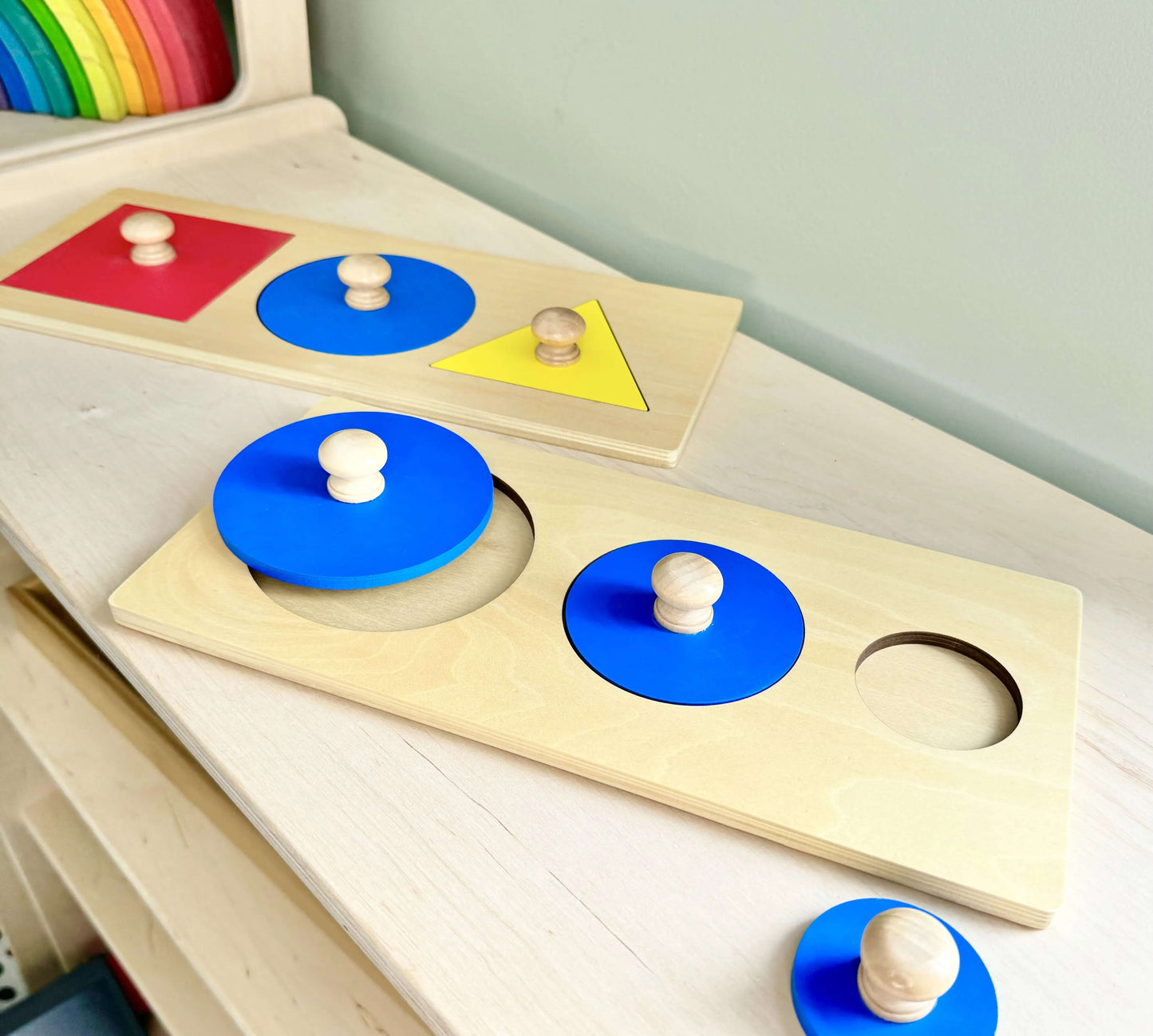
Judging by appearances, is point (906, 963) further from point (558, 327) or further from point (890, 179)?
point (890, 179)

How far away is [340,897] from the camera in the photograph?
1.46ft

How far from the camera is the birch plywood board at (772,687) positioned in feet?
1.53

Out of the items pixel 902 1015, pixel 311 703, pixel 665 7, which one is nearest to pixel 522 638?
pixel 311 703

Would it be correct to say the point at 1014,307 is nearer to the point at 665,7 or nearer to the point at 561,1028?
the point at 665,7

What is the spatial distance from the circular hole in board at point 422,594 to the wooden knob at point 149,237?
385 mm

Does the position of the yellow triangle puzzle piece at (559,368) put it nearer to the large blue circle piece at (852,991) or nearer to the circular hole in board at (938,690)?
the circular hole in board at (938,690)

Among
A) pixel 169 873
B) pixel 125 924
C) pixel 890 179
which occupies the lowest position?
pixel 125 924

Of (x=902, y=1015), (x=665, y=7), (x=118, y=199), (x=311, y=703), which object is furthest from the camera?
(x=118, y=199)

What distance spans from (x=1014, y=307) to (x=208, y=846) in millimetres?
750

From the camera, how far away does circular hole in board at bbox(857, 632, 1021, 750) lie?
528 mm

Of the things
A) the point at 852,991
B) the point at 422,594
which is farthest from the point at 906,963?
the point at 422,594

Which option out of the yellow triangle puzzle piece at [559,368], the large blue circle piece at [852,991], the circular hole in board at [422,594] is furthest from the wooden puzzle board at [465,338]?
the large blue circle piece at [852,991]

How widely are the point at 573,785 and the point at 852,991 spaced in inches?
6.1

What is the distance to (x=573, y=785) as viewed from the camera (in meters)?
0.50
